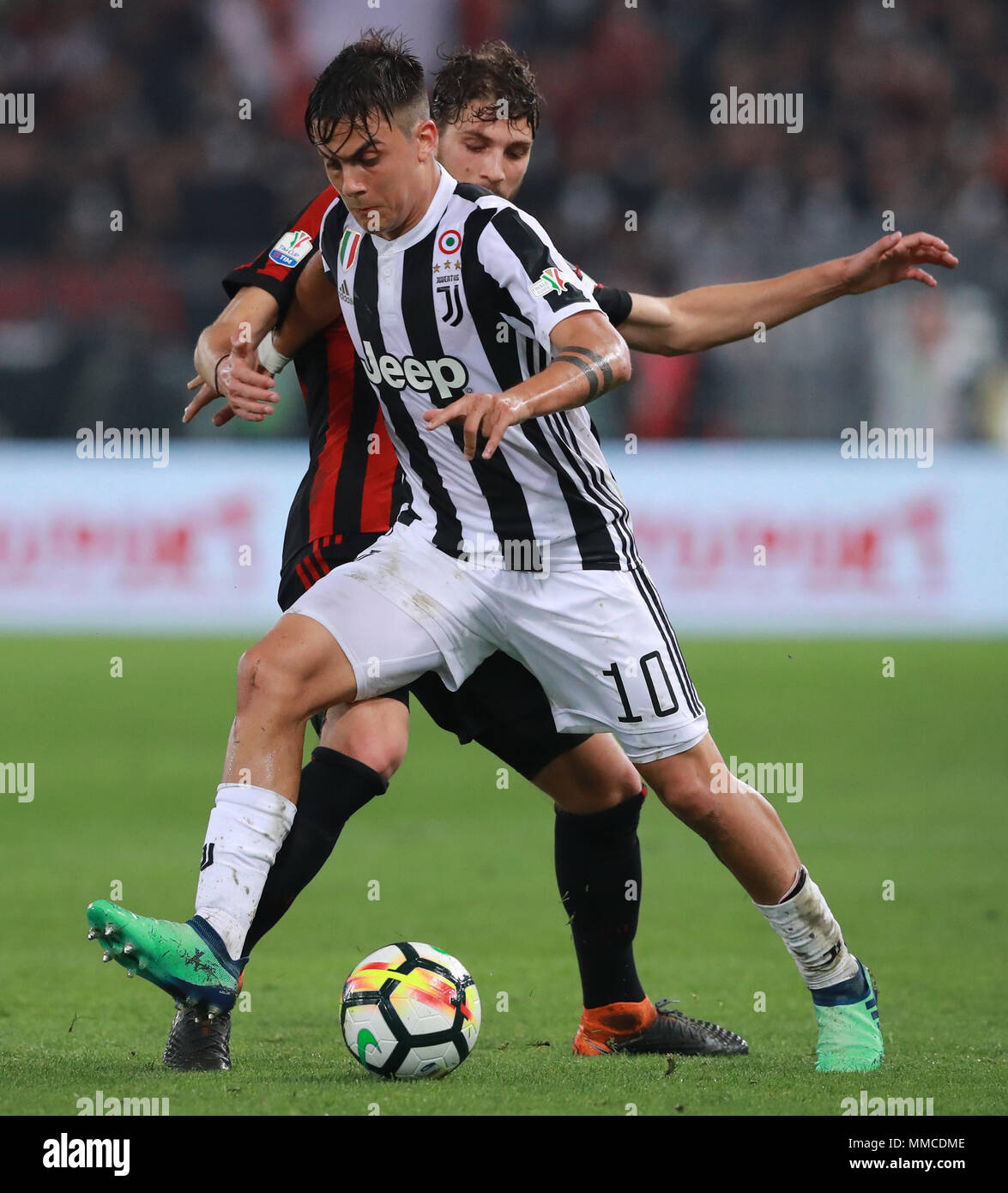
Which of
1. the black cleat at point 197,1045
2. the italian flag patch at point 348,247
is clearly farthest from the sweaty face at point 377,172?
the black cleat at point 197,1045

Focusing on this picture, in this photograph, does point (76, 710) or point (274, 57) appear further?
point (274, 57)

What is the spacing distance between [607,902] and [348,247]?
1766mm

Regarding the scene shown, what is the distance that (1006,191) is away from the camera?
16406 millimetres

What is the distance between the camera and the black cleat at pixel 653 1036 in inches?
171

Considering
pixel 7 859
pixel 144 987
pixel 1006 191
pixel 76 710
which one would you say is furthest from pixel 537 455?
pixel 1006 191

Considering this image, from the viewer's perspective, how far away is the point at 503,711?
164 inches

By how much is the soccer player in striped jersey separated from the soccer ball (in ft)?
2.22

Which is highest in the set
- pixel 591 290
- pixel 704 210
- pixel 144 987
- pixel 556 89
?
pixel 556 89

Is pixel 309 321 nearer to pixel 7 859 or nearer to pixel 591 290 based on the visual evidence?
pixel 591 290

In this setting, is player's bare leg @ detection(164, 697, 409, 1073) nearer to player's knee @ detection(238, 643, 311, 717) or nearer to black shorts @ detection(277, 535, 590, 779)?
black shorts @ detection(277, 535, 590, 779)

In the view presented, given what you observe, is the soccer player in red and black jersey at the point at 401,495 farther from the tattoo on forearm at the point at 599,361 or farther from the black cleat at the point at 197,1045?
the tattoo on forearm at the point at 599,361

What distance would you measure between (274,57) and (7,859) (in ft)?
40.2

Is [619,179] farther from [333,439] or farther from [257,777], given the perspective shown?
[257,777]

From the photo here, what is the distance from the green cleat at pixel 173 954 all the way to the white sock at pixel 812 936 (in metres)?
1.27
